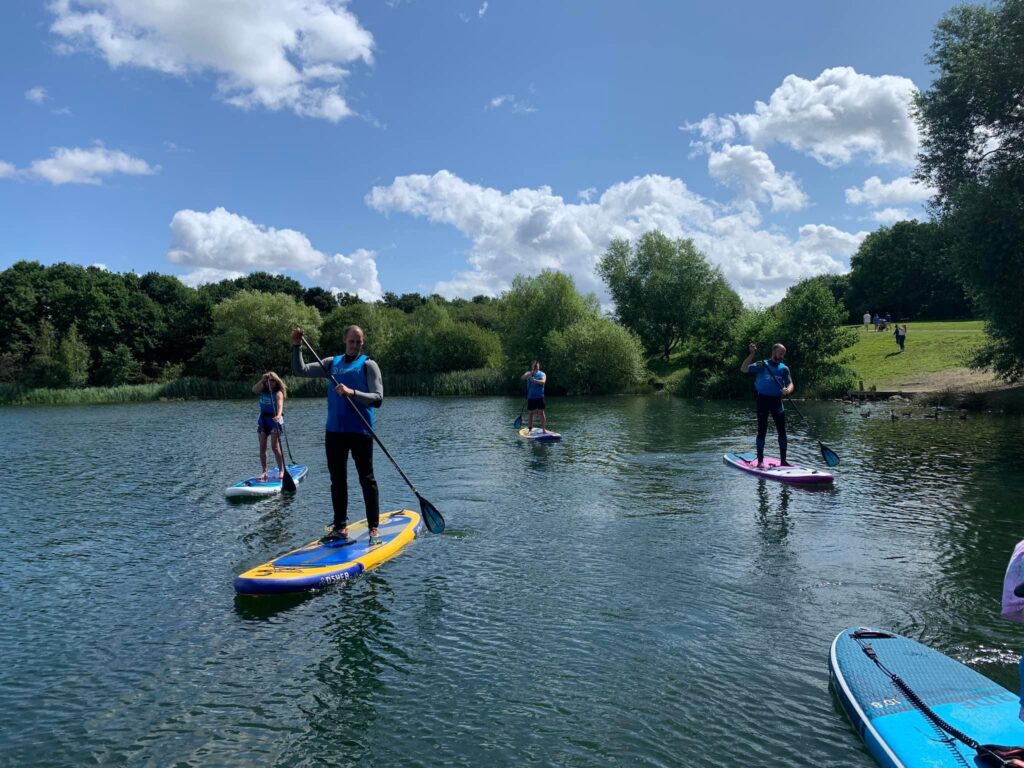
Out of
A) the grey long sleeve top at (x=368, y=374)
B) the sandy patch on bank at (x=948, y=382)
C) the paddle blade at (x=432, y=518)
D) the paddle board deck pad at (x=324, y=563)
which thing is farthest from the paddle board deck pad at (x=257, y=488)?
the sandy patch on bank at (x=948, y=382)

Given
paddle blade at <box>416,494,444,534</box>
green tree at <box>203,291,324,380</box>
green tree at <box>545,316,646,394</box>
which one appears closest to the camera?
paddle blade at <box>416,494,444,534</box>

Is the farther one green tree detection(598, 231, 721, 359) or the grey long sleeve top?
green tree detection(598, 231, 721, 359)

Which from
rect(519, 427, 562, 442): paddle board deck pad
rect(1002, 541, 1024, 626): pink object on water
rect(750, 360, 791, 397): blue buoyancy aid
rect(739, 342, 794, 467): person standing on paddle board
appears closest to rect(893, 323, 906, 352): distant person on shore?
rect(519, 427, 562, 442): paddle board deck pad

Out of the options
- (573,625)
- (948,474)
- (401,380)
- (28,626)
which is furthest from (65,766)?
(401,380)

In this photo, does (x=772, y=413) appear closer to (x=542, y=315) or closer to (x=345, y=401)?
(x=345, y=401)

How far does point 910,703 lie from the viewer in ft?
17.2

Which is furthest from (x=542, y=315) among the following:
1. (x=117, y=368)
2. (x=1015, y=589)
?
(x=1015, y=589)

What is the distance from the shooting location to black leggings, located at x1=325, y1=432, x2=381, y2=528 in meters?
9.40

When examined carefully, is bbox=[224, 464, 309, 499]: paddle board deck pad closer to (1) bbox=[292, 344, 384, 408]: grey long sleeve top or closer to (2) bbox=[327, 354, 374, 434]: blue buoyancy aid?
(1) bbox=[292, 344, 384, 408]: grey long sleeve top

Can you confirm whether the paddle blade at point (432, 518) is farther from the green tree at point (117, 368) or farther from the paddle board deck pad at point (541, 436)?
the green tree at point (117, 368)

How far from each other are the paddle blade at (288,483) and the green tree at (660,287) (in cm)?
5011

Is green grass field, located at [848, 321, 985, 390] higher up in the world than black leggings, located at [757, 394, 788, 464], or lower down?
higher up

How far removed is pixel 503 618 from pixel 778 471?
9.86m

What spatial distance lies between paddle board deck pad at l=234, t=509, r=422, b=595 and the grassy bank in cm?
4298
